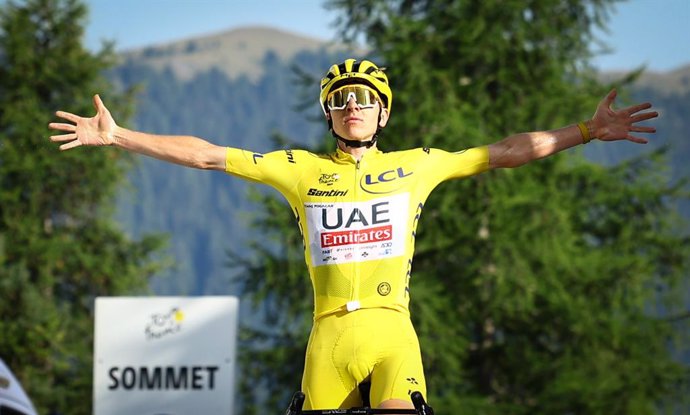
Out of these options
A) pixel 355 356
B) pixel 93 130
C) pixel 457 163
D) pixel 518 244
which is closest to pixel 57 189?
pixel 518 244

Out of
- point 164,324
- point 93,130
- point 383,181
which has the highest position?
point 93,130

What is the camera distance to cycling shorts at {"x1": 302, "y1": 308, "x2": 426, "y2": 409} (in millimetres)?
6035

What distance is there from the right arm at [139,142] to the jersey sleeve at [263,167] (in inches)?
2.3

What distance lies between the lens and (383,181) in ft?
20.9

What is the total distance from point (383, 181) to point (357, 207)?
0.63 feet

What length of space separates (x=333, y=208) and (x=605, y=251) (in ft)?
84.3

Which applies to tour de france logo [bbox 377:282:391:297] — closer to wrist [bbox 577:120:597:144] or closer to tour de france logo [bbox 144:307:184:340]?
wrist [bbox 577:120:597:144]

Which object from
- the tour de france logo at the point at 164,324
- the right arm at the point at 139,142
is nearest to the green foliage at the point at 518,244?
the tour de france logo at the point at 164,324

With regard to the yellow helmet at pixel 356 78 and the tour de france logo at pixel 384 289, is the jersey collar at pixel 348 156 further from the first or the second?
the tour de france logo at pixel 384 289

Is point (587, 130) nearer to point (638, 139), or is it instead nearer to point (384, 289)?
point (638, 139)

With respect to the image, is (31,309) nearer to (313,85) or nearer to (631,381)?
(313,85)

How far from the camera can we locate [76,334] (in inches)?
1428

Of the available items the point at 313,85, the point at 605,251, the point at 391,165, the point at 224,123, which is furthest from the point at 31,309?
the point at 224,123

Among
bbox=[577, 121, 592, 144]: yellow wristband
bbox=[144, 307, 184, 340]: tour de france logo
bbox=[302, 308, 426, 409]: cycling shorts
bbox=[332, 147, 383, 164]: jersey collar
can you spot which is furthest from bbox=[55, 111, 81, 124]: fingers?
bbox=[144, 307, 184, 340]: tour de france logo
